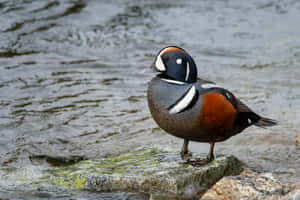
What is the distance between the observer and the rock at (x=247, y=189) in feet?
13.8

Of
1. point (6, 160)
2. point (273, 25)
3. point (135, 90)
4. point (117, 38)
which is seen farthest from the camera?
point (273, 25)

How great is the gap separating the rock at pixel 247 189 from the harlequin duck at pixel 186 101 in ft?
1.52

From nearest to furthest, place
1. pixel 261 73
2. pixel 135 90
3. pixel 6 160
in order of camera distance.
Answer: pixel 6 160 → pixel 135 90 → pixel 261 73

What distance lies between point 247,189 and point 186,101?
922mm

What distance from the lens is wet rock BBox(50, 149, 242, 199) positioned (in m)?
4.53

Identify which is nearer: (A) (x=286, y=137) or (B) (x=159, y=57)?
(B) (x=159, y=57)

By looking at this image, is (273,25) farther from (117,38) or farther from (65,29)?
(65,29)

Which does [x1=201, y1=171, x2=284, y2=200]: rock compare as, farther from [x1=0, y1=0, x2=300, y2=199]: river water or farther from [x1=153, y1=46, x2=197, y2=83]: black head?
[x1=153, y1=46, x2=197, y2=83]: black head

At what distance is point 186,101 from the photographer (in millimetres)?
4371

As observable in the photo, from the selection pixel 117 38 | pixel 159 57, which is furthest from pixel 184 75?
pixel 117 38

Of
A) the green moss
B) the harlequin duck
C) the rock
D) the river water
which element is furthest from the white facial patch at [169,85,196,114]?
the green moss

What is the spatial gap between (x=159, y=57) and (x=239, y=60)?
5354 millimetres

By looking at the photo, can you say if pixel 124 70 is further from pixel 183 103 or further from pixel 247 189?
pixel 247 189

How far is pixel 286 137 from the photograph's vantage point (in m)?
6.24
